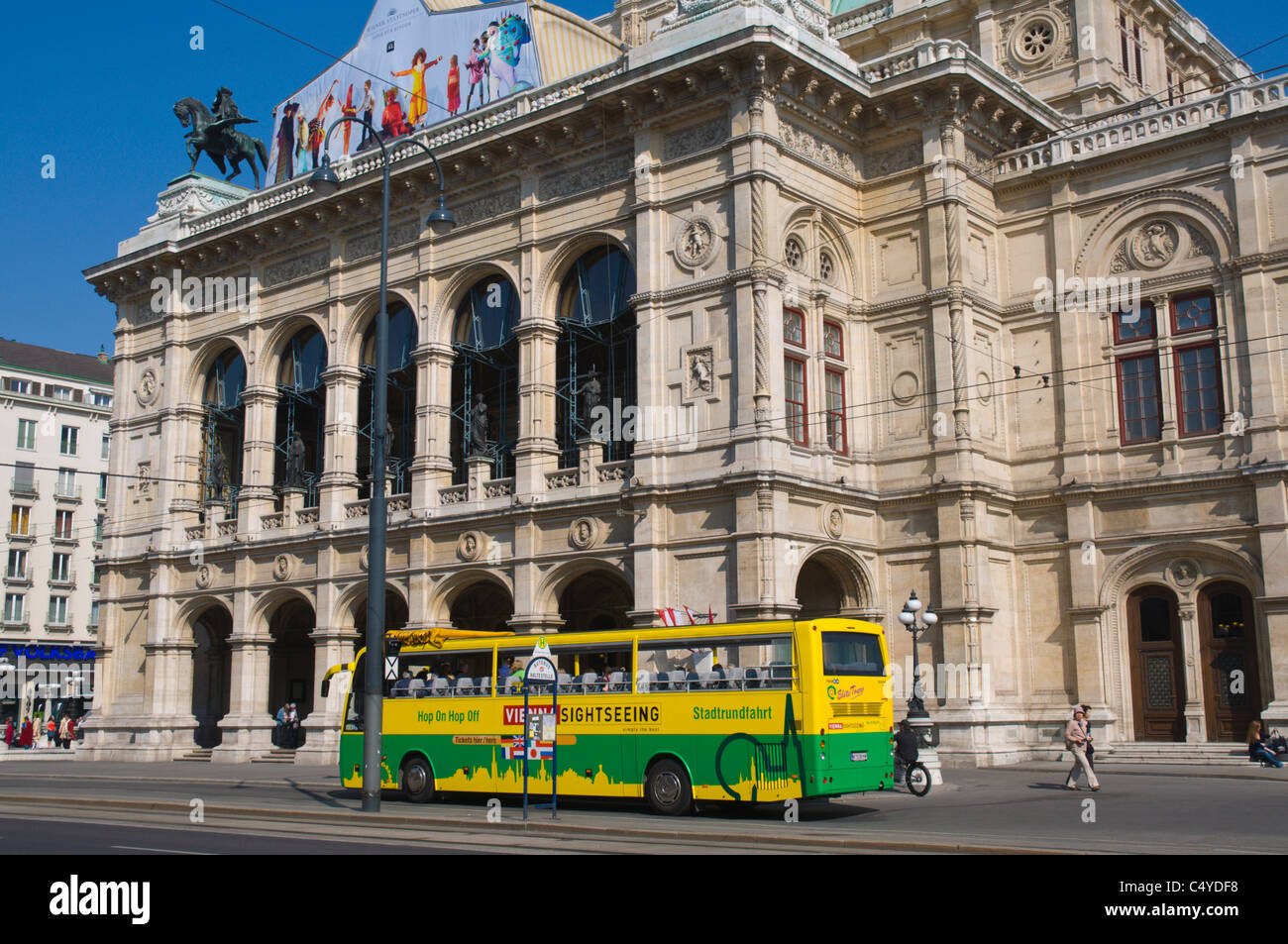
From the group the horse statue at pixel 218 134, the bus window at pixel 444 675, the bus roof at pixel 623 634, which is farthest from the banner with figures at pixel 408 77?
the bus window at pixel 444 675

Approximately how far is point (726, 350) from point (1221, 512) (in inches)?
479

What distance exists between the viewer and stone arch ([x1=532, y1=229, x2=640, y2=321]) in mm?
34344

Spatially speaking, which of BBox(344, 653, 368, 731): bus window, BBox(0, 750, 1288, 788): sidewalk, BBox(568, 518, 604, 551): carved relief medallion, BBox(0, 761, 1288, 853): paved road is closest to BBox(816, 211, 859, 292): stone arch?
BBox(568, 518, 604, 551): carved relief medallion

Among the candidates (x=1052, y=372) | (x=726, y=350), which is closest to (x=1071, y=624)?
(x=1052, y=372)

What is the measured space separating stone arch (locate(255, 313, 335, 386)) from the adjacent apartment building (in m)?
30.7

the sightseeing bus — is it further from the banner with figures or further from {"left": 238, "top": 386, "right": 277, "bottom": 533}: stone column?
the banner with figures

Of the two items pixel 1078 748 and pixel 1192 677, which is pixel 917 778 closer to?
pixel 1078 748

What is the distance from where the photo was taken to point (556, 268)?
1374 inches

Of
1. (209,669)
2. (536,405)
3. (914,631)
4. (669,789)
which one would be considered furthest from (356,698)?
(209,669)

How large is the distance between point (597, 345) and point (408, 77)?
13.2m

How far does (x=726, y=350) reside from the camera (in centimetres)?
3056
